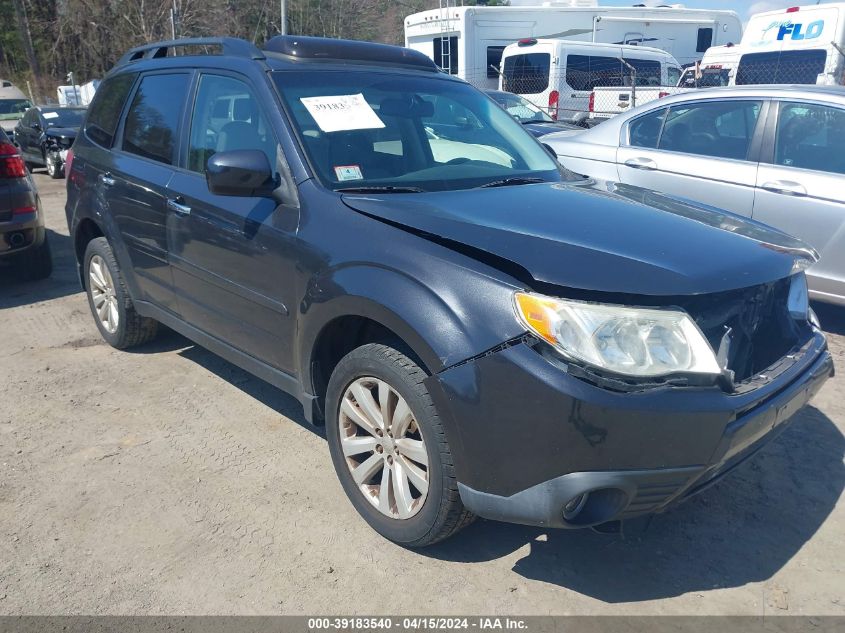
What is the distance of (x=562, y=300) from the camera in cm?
234

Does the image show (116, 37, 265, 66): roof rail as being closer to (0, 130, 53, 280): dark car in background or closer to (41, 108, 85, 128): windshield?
(0, 130, 53, 280): dark car in background

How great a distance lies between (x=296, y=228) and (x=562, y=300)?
1.26 m

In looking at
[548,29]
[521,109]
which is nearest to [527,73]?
[548,29]

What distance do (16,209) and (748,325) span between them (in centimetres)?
596

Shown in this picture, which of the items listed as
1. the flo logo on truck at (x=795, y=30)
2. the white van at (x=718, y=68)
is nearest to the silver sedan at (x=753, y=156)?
the flo logo on truck at (x=795, y=30)

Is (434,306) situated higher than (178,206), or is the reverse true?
(178,206)

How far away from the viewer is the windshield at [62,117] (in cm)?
1466

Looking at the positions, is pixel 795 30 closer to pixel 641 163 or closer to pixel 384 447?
pixel 641 163

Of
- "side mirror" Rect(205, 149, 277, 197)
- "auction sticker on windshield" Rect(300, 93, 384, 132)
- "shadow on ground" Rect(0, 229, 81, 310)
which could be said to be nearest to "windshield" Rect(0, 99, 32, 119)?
"shadow on ground" Rect(0, 229, 81, 310)

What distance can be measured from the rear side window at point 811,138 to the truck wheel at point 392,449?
390 centimetres

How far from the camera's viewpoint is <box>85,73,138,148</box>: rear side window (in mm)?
4699

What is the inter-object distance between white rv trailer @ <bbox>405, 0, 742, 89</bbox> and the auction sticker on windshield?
46.9 feet

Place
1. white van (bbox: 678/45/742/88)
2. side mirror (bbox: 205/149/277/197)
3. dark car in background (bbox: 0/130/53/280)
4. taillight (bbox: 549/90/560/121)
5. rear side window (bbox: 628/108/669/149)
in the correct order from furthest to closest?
taillight (bbox: 549/90/560/121), white van (bbox: 678/45/742/88), dark car in background (bbox: 0/130/53/280), rear side window (bbox: 628/108/669/149), side mirror (bbox: 205/149/277/197)

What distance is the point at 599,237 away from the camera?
2648 mm
